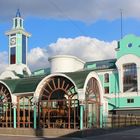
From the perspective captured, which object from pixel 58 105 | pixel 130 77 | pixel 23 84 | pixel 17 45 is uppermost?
pixel 17 45

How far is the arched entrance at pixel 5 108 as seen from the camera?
4034cm

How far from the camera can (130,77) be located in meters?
71.8

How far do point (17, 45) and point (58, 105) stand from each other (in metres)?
53.2

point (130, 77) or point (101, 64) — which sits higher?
point (101, 64)

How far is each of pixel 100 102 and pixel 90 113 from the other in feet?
5.33

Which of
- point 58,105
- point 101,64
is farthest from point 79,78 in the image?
point 101,64

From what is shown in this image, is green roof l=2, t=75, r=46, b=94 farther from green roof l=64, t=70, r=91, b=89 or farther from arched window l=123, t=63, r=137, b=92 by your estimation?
arched window l=123, t=63, r=137, b=92

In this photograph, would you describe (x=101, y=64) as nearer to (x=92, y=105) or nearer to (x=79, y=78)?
(x=92, y=105)

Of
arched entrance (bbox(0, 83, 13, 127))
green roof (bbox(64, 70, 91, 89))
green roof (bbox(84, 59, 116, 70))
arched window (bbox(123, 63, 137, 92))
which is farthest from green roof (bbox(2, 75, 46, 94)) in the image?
green roof (bbox(84, 59, 116, 70))

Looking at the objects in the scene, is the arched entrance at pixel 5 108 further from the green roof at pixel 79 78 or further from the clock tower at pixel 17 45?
the clock tower at pixel 17 45

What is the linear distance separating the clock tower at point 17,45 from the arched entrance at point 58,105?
5265 cm

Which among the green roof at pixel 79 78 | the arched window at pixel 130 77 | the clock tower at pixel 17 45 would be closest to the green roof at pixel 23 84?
the green roof at pixel 79 78

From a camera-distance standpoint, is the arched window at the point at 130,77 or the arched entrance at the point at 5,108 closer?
the arched entrance at the point at 5,108

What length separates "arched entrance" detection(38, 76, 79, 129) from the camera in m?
37.0
